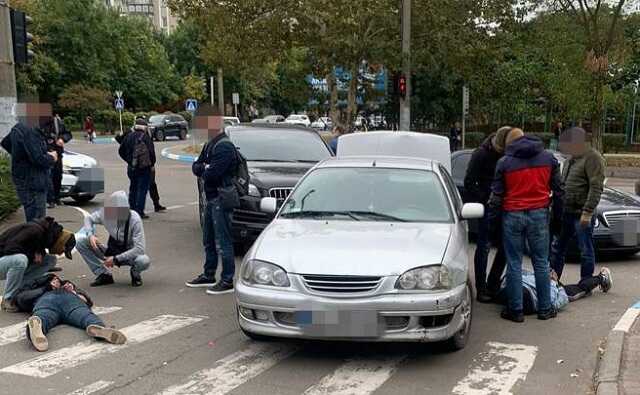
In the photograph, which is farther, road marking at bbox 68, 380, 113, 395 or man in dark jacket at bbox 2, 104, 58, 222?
man in dark jacket at bbox 2, 104, 58, 222

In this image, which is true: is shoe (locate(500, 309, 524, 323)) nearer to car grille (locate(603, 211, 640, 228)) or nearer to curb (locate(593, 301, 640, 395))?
curb (locate(593, 301, 640, 395))

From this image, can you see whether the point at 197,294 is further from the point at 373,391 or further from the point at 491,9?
the point at 491,9

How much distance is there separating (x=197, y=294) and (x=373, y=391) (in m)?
3.19

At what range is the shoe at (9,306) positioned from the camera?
21.7 ft

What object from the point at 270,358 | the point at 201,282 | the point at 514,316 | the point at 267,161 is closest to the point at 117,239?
the point at 201,282

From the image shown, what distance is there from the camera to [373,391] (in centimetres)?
473

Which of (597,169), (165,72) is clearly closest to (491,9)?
(597,169)

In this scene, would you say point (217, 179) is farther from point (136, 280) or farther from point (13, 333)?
point (13, 333)

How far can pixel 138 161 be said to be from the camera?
11.9 meters

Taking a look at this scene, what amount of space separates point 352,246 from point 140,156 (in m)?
7.50

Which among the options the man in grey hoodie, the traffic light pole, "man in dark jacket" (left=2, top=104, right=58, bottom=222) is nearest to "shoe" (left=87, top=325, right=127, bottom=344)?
the man in grey hoodie

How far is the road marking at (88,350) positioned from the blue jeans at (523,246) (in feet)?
9.56

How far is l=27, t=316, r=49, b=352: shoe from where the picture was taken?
555cm

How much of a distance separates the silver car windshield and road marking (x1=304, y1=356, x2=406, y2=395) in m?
1.23
